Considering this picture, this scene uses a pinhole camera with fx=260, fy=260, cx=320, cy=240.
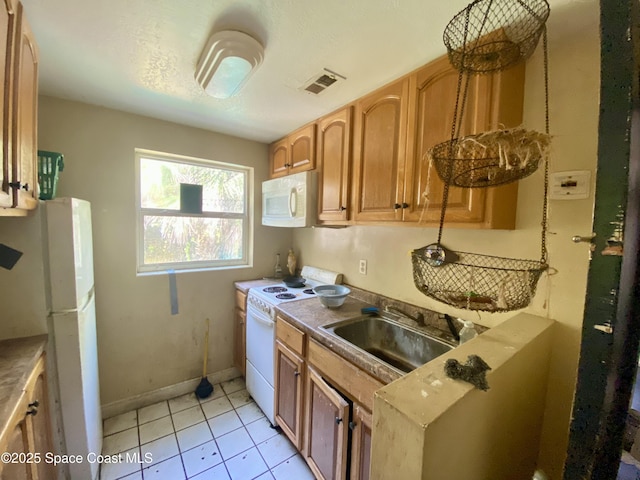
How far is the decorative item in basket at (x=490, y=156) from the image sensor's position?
0.65m

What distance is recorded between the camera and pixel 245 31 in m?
1.07

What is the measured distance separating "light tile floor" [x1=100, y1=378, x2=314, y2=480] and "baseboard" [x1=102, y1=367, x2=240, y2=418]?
1.6 inches

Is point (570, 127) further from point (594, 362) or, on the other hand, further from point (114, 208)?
point (114, 208)

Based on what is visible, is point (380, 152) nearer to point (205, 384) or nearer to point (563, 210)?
point (563, 210)

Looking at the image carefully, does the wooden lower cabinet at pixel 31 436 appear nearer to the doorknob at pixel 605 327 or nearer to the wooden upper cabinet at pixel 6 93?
the wooden upper cabinet at pixel 6 93

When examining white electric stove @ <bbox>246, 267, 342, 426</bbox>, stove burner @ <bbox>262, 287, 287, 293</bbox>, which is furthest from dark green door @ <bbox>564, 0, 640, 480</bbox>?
stove burner @ <bbox>262, 287, 287, 293</bbox>

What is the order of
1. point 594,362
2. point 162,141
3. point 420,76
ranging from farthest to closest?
point 162,141, point 420,76, point 594,362

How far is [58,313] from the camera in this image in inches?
49.5

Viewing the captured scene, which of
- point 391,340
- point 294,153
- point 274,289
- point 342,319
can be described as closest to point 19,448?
point 342,319

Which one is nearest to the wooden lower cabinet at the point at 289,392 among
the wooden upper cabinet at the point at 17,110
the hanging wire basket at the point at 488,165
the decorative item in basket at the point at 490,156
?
the hanging wire basket at the point at 488,165

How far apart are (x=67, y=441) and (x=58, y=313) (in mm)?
645

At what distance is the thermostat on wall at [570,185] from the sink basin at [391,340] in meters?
0.81

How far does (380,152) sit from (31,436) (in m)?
1.92

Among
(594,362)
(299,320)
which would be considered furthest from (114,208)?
(594,362)
